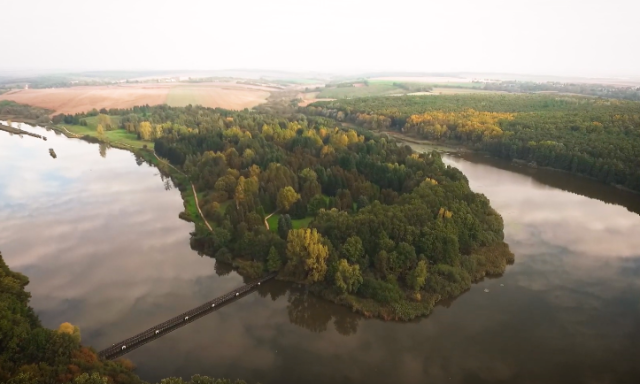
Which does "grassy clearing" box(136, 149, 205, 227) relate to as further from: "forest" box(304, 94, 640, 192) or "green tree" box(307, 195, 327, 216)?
"forest" box(304, 94, 640, 192)

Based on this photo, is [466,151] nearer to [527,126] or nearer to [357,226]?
[527,126]

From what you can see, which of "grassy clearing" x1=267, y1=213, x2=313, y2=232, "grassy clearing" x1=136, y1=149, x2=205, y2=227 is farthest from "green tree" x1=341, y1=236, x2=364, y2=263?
"grassy clearing" x1=136, y1=149, x2=205, y2=227

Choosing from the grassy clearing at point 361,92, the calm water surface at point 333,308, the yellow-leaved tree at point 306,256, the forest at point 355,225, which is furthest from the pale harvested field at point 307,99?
the yellow-leaved tree at point 306,256

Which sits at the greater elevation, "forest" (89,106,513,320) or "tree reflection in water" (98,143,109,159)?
"forest" (89,106,513,320)

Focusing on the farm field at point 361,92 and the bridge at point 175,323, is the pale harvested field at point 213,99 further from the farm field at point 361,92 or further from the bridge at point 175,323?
the bridge at point 175,323

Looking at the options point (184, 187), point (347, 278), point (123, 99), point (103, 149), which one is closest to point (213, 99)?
point (123, 99)

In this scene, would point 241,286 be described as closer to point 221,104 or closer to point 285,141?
point 285,141
